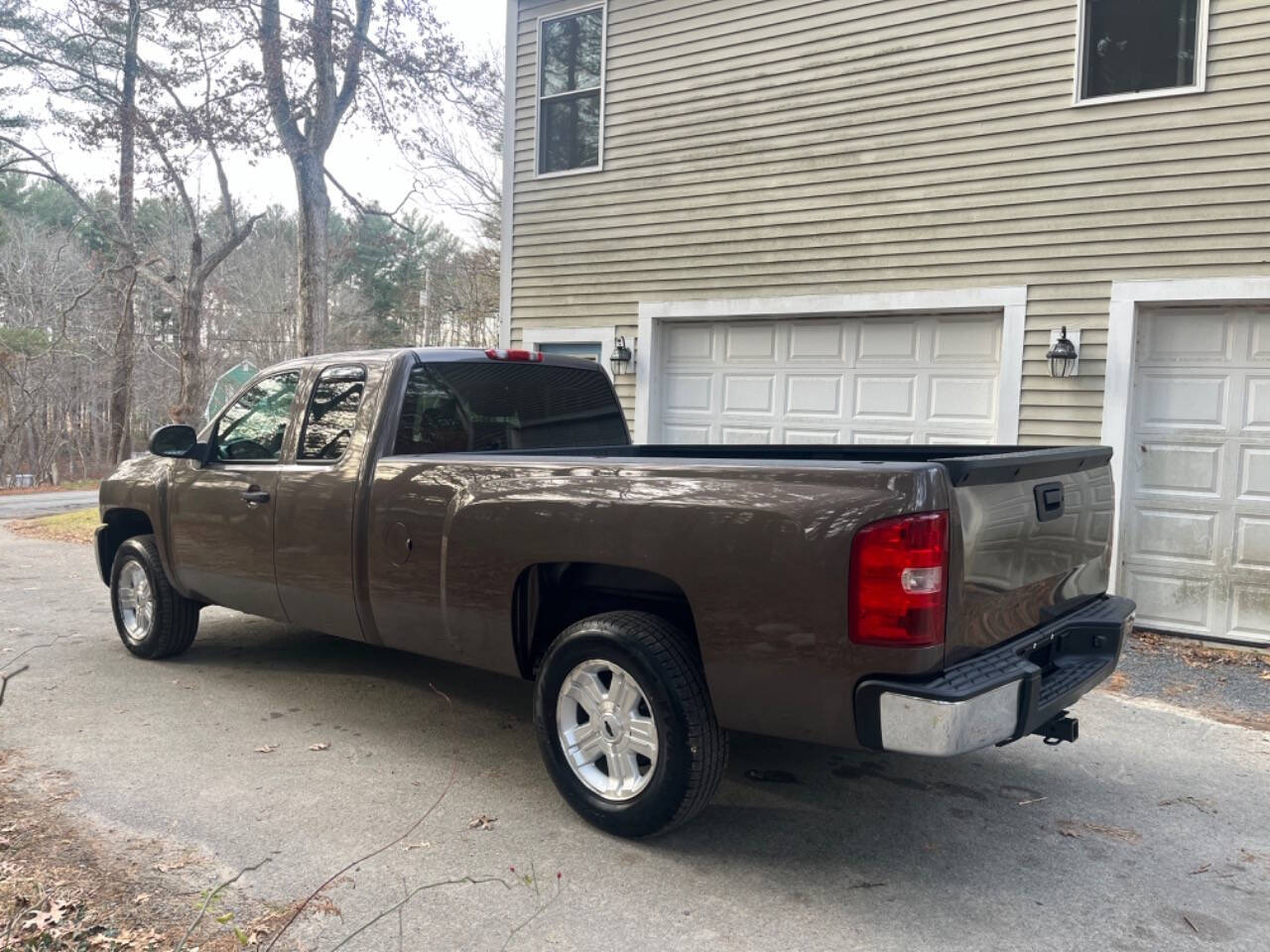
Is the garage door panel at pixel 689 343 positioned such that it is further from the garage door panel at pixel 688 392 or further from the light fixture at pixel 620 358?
the light fixture at pixel 620 358

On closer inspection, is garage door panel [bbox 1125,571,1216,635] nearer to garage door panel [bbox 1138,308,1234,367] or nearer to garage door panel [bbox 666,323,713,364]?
garage door panel [bbox 1138,308,1234,367]

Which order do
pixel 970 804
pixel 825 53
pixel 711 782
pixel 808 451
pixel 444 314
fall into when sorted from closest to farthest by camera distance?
pixel 711 782 → pixel 970 804 → pixel 808 451 → pixel 825 53 → pixel 444 314

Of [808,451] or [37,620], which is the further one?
[37,620]

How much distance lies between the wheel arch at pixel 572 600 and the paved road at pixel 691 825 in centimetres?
63

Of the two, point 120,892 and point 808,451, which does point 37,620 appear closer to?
point 120,892

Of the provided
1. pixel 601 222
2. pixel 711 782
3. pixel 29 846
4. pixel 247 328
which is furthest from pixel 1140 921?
pixel 247 328

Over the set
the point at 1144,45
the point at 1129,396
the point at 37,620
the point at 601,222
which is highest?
the point at 1144,45

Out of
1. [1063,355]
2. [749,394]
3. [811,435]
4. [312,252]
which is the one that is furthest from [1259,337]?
[312,252]

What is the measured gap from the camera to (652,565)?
11.0ft

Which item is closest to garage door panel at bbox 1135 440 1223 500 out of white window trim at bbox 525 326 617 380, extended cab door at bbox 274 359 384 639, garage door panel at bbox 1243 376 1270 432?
garage door panel at bbox 1243 376 1270 432

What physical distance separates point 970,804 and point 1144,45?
235 inches

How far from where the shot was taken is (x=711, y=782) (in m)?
3.35

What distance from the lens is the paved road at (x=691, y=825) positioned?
2.98m

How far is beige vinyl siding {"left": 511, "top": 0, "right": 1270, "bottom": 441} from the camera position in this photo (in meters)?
6.97
